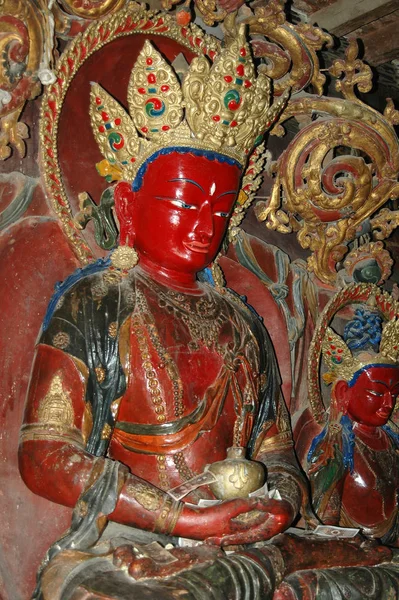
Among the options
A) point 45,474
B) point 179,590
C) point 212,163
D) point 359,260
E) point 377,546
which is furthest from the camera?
point 359,260

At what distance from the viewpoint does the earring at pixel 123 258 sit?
327cm

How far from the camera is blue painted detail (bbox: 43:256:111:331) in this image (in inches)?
123

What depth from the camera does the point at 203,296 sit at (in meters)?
3.47

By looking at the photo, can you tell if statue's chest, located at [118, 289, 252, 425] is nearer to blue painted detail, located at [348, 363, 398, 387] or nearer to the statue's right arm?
the statue's right arm

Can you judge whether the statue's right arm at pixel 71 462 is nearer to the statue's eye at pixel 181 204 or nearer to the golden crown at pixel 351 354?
the statue's eye at pixel 181 204

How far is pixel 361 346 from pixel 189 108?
1471 millimetres

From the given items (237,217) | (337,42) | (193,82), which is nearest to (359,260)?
(237,217)

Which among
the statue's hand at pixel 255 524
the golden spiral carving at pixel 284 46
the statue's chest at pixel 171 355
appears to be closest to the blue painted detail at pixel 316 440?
the statue's chest at pixel 171 355

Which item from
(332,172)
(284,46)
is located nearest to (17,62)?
(284,46)

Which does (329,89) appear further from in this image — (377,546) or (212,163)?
(377,546)

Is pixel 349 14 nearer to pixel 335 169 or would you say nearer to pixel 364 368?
pixel 335 169

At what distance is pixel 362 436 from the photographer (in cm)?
402

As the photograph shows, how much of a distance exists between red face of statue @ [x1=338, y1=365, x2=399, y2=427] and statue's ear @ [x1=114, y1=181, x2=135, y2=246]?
4.37 ft

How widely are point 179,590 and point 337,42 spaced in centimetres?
302
